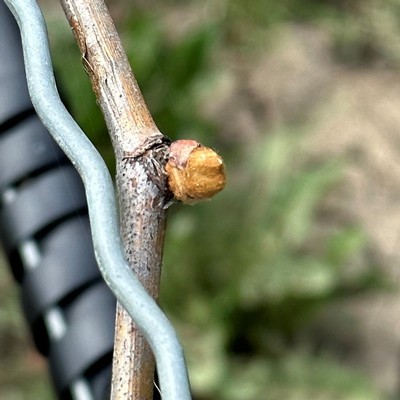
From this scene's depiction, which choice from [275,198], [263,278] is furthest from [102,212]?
[275,198]

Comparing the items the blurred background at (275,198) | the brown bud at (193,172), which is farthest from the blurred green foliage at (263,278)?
the brown bud at (193,172)

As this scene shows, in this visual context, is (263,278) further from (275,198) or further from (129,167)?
(129,167)

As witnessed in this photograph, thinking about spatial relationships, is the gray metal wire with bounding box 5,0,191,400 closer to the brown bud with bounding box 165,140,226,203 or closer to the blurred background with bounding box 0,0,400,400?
the brown bud with bounding box 165,140,226,203

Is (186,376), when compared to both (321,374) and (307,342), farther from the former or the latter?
(307,342)

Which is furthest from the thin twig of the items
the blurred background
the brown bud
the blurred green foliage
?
the blurred green foliage

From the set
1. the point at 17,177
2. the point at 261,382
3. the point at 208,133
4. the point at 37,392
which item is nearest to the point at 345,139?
the point at 208,133
